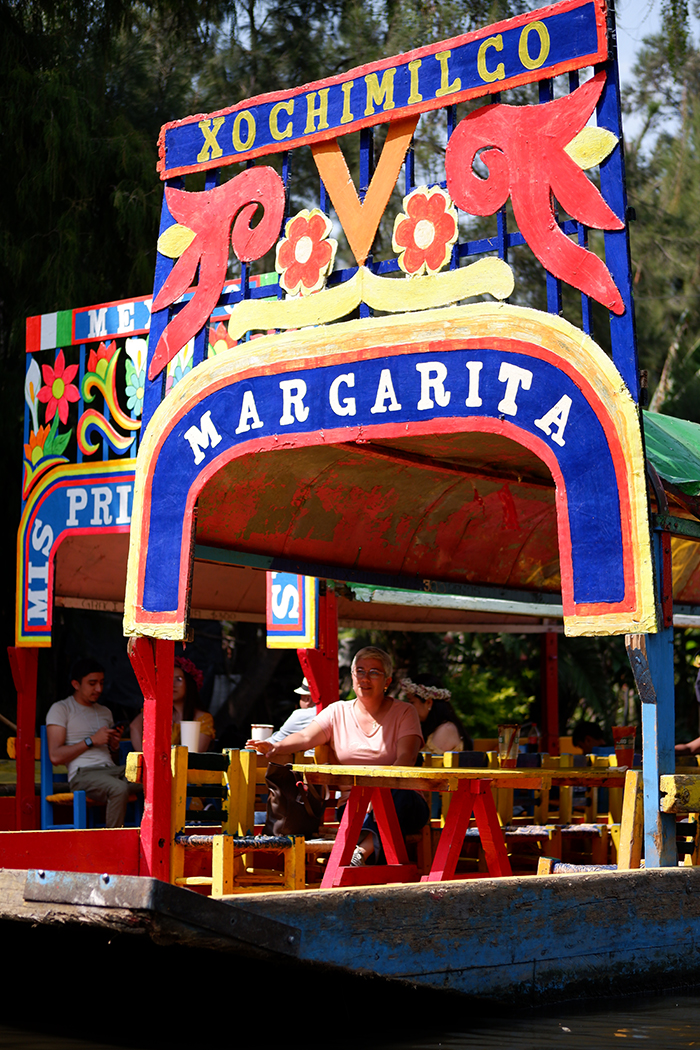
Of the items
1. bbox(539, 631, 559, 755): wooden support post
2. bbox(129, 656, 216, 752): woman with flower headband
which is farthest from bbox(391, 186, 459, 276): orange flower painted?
bbox(539, 631, 559, 755): wooden support post

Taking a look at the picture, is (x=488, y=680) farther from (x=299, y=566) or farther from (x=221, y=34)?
(x=299, y=566)

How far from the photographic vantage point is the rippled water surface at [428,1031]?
15.5ft

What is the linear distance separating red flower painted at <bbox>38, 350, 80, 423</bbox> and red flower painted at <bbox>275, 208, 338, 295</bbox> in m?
3.41

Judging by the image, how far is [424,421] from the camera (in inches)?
235

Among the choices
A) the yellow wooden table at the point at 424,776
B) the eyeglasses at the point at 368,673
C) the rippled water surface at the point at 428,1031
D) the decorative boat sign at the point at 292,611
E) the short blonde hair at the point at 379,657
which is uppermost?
the decorative boat sign at the point at 292,611

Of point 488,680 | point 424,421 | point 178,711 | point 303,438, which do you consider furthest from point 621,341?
point 488,680

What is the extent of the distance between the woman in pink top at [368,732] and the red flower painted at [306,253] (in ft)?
6.42

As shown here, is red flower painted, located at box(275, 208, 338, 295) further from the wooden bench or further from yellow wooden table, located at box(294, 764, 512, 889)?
the wooden bench

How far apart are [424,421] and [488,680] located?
475 inches

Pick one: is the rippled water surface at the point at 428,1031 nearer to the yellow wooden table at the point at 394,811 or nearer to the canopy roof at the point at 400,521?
the yellow wooden table at the point at 394,811

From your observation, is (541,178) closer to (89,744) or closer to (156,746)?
(156,746)

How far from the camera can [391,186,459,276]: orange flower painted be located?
6039 millimetres

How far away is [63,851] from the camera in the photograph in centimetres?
685

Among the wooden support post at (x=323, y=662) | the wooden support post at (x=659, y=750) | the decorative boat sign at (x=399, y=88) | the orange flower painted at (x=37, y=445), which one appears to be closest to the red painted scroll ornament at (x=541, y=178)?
the decorative boat sign at (x=399, y=88)
